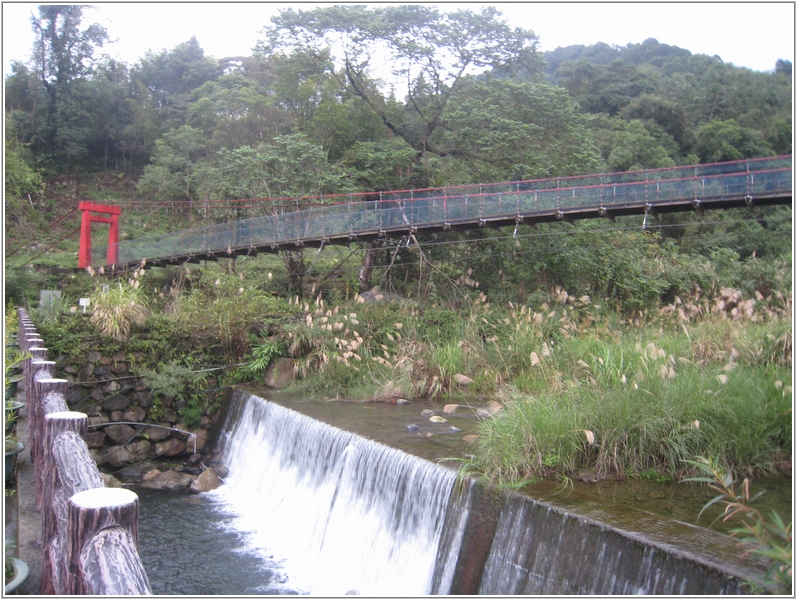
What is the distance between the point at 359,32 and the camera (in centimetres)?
2070

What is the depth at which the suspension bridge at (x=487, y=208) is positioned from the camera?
12.8 meters

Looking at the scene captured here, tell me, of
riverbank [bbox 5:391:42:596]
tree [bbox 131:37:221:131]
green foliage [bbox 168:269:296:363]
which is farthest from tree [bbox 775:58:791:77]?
tree [bbox 131:37:221:131]

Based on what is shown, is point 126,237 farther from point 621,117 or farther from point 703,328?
point 703,328

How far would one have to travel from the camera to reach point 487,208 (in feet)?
48.9

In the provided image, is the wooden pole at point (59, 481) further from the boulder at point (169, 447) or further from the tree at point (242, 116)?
the tree at point (242, 116)

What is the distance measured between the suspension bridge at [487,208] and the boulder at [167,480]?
23.0 feet

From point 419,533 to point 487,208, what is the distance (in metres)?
10.1

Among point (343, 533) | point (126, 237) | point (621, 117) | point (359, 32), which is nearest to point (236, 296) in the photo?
point (343, 533)

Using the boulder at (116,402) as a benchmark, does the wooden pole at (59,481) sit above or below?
above

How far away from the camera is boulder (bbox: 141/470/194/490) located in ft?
34.2

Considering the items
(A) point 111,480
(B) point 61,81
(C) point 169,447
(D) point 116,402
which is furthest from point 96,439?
(B) point 61,81

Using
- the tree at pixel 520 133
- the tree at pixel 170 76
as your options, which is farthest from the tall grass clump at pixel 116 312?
the tree at pixel 170 76

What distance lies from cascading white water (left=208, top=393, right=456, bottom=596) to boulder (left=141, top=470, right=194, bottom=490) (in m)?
0.83

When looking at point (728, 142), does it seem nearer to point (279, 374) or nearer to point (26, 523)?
point (279, 374)
